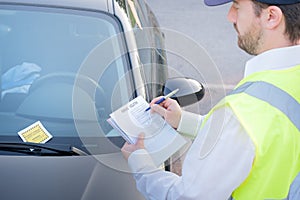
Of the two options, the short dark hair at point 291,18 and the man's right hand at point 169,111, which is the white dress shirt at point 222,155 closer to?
the short dark hair at point 291,18

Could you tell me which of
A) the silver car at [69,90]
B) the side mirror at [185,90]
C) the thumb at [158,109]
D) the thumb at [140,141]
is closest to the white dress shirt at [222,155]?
the thumb at [140,141]

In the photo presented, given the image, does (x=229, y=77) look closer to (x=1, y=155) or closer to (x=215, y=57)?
(x=215, y=57)

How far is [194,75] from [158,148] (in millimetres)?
1689

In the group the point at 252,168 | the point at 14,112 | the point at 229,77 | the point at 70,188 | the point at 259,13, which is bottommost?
the point at 229,77

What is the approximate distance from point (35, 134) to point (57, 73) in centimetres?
37

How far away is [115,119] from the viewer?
6.07 ft

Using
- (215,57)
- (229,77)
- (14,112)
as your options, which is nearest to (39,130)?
(14,112)

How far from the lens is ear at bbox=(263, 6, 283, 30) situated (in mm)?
1503

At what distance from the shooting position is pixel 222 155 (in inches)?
56.7

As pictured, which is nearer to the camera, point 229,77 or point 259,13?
point 259,13

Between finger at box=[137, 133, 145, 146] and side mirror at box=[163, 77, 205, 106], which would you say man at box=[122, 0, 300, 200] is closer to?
finger at box=[137, 133, 145, 146]

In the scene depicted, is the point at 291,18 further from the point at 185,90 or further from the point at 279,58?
the point at 185,90

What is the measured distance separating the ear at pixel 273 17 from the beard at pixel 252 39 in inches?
1.3

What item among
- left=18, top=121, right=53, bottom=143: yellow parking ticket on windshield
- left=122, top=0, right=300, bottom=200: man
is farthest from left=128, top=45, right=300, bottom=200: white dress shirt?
left=18, top=121, right=53, bottom=143: yellow parking ticket on windshield
